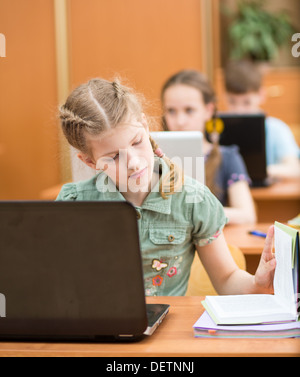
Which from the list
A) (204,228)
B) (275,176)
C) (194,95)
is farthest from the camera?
(275,176)

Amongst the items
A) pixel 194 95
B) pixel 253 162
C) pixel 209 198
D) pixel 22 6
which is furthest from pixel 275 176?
pixel 22 6

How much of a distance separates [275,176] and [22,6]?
2.19 m

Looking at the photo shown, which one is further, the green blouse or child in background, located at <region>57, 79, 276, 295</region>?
the green blouse

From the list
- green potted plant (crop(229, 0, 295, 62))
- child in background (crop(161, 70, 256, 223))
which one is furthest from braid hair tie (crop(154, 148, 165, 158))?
green potted plant (crop(229, 0, 295, 62))

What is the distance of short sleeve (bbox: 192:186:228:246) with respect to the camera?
53.7 inches

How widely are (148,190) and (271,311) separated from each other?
0.45 m

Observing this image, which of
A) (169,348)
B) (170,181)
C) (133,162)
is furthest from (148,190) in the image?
(169,348)

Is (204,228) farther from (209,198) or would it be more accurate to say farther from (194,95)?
(194,95)

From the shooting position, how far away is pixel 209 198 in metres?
1.38

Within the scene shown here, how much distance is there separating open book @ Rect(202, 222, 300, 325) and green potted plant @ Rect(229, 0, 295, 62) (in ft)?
13.3

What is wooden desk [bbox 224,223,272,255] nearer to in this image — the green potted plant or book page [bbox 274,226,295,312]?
book page [bbox 274,226,295,312]

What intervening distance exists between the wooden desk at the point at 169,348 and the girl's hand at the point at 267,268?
0.70 ft
